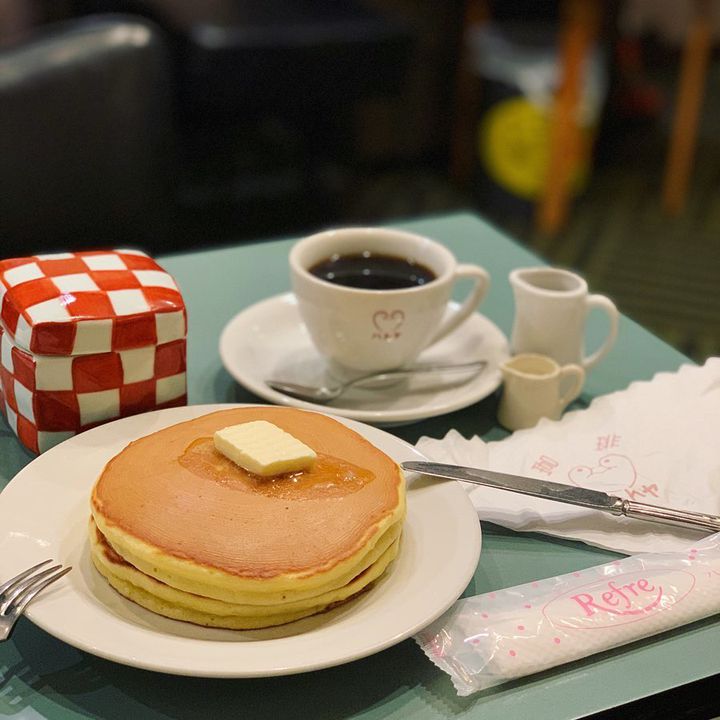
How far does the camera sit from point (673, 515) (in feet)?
2.48

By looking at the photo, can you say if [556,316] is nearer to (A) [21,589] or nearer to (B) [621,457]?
(B) [621,457]

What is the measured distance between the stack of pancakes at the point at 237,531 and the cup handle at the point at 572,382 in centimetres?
30

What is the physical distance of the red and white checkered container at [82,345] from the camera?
0.77 metres

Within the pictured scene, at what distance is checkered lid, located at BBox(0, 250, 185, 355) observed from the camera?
0.77 meters

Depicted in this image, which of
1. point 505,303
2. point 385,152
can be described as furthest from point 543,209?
point 505,303

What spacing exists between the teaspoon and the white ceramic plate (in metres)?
0.16

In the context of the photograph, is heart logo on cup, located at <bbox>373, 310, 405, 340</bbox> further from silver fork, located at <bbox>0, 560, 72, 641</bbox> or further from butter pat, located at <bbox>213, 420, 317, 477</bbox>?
silver fork, located at <bbox>0, 560, 72, 641</bbox>

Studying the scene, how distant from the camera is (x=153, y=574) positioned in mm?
605

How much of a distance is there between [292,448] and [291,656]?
0.16m

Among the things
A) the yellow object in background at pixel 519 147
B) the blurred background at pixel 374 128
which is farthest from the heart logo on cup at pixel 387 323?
the yellow object in background at pixel 519 147

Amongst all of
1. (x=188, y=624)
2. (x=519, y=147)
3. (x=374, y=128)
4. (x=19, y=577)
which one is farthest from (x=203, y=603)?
(x=374, y=128)

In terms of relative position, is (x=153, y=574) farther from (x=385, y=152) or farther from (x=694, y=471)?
(x=385, y=152)

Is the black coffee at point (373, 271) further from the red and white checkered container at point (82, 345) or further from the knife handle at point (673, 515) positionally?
the knife handle at point (673, 515)

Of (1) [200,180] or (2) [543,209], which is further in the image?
(2) [543,209]
